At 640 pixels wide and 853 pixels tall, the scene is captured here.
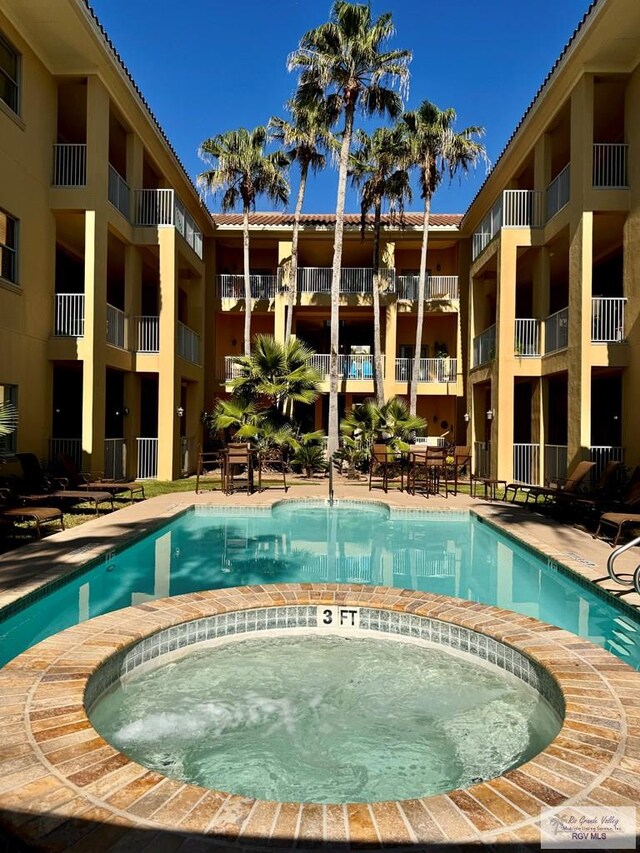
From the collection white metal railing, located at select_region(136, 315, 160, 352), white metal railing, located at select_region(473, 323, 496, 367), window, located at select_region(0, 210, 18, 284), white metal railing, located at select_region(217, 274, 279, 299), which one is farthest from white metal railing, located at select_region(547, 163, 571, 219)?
window, located at select_region(0, 210, 18, 284)

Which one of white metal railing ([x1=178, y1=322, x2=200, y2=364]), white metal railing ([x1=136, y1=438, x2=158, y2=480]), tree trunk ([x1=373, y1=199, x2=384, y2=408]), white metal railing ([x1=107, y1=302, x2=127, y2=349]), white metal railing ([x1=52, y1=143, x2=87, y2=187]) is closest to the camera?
white metal railing ([x1=52, y1=143, x2=87, y2=187])

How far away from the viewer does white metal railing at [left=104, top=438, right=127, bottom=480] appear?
14641mm

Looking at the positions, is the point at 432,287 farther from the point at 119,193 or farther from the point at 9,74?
the point at 9,74

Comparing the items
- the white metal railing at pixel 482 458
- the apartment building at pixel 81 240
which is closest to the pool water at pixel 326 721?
the apartment building at pixel 81 240

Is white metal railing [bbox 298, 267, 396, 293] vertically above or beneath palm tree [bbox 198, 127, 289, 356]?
beneath

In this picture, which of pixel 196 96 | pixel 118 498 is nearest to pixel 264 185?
pixel 196 96

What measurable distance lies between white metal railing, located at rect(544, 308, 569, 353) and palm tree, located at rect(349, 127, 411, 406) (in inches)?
234

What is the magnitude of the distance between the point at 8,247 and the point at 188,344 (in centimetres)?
753

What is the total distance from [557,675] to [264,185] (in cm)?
1987

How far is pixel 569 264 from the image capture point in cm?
1421

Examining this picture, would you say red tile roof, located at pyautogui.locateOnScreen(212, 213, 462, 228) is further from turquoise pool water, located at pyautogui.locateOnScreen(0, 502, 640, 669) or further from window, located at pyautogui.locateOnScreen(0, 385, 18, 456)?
turquoise pool water, located at pyautogui.locateOnScreen(0, 502, 640, 669)

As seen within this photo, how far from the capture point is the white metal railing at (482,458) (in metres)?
18.3

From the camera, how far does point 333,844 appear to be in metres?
2.14

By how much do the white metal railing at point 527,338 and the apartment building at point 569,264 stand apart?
4cm
